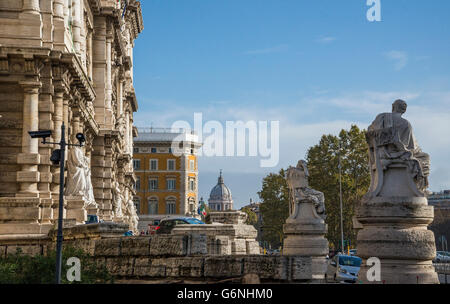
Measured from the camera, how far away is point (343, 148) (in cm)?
7262

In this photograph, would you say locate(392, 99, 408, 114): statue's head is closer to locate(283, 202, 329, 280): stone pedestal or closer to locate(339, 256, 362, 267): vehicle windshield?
locate(283, 202, 329, 280): stone pedestal

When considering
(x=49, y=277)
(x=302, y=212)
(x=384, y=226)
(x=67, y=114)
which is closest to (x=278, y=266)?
(x=384, y=226)

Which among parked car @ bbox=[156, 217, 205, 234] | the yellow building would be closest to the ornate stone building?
parked car @ bbox=[156, 217, 205, 234]

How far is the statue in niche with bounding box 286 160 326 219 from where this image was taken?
2319 centimetres

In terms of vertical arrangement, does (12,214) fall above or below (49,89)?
below

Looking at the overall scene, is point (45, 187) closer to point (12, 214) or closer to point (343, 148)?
point (12, 214)

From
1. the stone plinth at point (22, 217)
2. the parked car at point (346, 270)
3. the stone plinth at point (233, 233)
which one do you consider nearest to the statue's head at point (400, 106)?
the stone plinth at point (233, 233)

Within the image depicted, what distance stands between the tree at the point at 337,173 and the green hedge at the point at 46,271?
56571mm

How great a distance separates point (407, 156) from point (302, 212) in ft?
35.7

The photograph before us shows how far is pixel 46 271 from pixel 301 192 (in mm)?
11469

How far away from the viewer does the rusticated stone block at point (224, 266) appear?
37.9 ft

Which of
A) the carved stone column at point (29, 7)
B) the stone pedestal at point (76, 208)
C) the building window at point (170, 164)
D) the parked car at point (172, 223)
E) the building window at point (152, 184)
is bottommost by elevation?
the parked car at point (172, 223)

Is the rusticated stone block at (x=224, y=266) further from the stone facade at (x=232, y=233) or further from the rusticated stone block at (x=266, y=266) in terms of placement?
the stone facade at (x=232, y=233)
